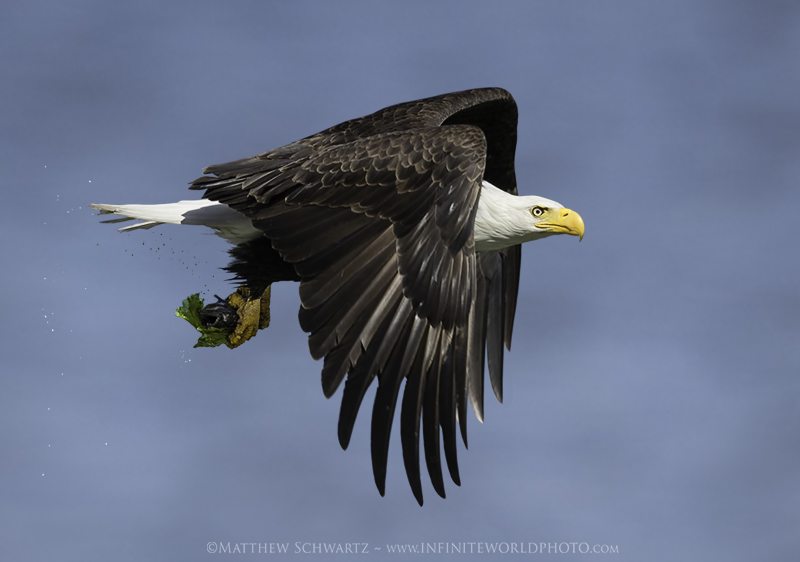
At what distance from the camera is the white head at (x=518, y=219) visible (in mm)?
6887

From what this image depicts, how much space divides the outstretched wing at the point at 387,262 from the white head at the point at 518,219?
0.94 m

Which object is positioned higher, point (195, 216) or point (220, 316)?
point (195, 216)

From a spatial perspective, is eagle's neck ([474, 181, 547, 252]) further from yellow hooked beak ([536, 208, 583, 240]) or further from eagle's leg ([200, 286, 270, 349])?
eagle's leg ([200, 286, 270, 349])

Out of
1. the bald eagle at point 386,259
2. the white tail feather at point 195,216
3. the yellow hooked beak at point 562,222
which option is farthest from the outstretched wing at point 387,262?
the yellow hooked beak at point 562,222

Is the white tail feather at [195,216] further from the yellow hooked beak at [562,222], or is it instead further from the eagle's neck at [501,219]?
the yellow hooked beak at [562,222]

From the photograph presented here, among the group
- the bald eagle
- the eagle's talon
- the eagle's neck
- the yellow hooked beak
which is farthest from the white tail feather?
the yellow hooked beak

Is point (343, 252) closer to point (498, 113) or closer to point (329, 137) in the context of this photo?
point (329, 137)

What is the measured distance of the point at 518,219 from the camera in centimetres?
690

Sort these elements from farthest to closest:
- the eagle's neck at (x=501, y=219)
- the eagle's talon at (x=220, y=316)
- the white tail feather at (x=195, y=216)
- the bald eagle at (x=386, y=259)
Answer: the eagle's talon at (x=220, y=316) < the white tail feather at (x=195, y=216) < the eagle's neck at (x=501, y=219) < the bald eagle at (x=386, y=259)

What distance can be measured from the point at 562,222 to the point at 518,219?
0.37m

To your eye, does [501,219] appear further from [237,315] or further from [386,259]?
[237,315]

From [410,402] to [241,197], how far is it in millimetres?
1977

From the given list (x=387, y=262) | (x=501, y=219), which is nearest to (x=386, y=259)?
(x=387, y=262)

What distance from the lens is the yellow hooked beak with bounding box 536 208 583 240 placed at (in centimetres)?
695
